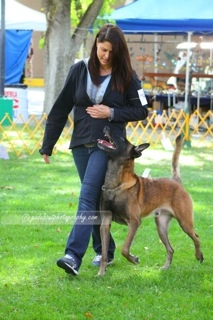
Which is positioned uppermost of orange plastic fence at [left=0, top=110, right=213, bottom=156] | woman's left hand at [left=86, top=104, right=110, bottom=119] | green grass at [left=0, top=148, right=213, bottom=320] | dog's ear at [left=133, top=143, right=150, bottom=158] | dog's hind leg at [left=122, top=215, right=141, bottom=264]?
woman's left hand at [left=86, top=104, right=110, bottom=119]

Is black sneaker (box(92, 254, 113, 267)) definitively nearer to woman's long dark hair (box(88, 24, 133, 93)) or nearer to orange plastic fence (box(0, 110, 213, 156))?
woman's long dark hair (box(88, 24, 133, 93))

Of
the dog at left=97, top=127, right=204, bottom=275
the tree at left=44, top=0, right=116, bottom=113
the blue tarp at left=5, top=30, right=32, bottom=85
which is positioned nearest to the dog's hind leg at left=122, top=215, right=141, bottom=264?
the dog at left=97, top=127, right=204, bottom=275

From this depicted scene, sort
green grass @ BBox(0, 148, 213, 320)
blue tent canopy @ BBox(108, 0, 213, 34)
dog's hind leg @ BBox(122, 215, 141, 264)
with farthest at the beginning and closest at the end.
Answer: blue tent canopy @ BBox(108, 0, 213, 34)
dog's hind leg @ BBox(122, 215, 141, 264)
green grass @ BBox(0, 148, 213, 320)

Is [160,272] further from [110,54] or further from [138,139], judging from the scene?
[138,139]

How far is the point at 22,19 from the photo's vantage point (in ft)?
68.4

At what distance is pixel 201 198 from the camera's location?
9773 millimetres

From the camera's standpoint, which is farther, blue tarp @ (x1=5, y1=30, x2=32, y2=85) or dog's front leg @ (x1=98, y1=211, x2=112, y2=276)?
blue tarp @ (x1=5, y1=30, x2=32, y2=85)

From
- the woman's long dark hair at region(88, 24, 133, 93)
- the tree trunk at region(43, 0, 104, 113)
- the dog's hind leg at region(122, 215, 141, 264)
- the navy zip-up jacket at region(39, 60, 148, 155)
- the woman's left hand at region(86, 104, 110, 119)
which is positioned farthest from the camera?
the tree trunk at region(43, 0, 104, 113)

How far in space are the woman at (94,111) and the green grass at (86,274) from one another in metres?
0.34

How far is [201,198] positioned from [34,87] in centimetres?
2963

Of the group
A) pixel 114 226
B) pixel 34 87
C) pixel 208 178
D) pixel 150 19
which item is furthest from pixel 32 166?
pixel 34 87

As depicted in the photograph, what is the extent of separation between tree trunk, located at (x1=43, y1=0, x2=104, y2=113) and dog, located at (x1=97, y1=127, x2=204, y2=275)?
1133 centimetres

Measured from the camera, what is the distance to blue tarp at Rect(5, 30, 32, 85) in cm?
2548

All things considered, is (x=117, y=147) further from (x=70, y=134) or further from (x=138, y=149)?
(x=70, y=134)
